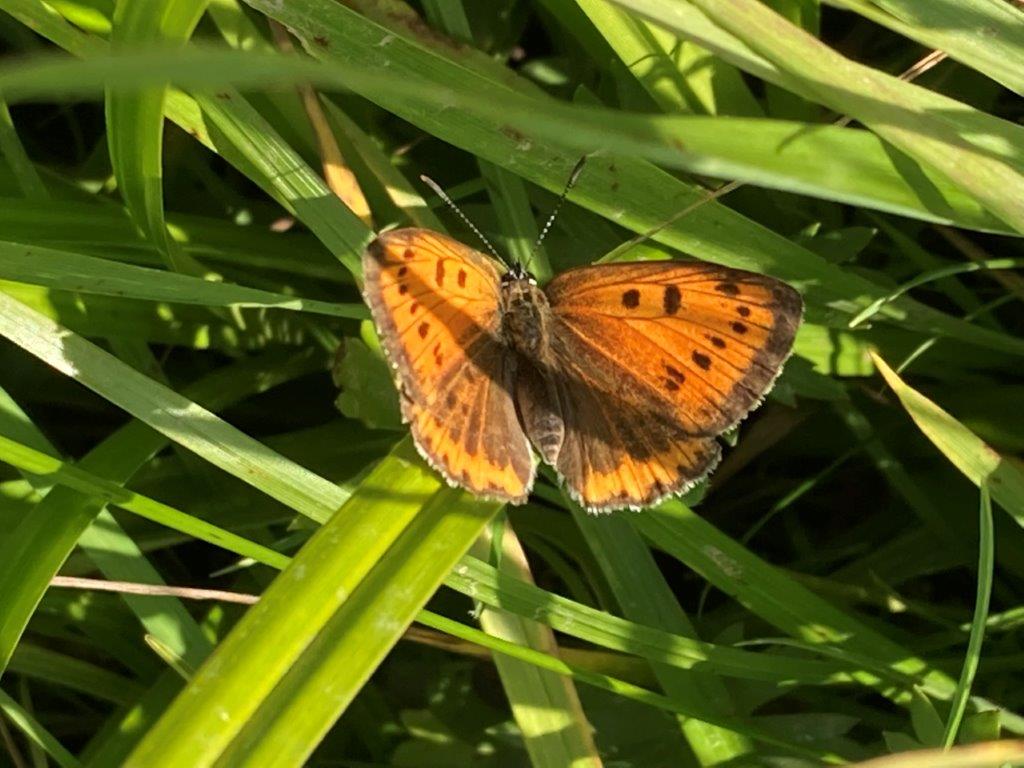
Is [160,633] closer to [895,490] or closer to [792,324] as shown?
[792,324]

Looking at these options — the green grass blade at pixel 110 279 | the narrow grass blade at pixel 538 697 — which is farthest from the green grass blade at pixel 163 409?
the narrow grass blade at pixel 538 697

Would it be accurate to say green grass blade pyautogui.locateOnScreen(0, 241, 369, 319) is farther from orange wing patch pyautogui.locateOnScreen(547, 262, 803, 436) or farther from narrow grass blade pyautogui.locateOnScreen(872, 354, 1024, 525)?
narrow grass blade pyautogui.locateOnScreen(872, 354, 1024, 525)

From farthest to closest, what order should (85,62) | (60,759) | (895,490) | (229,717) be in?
(895,490), (60,759), (229,717), (85,62)

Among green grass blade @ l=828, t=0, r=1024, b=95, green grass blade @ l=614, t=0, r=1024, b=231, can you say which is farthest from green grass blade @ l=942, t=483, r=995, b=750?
green grass blade @ l=828, t=0, r=1024, b=95

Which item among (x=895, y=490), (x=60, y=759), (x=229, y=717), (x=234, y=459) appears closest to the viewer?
(x=229, y=717)

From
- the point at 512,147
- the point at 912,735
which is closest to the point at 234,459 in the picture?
the point at 512,147

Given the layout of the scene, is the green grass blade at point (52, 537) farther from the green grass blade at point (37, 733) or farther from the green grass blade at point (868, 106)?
the green grass blade at point (868, 106)

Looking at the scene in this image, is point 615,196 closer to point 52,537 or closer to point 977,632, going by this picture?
point 977,632
